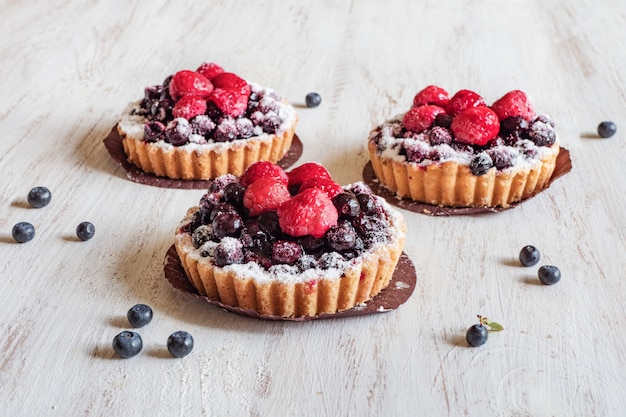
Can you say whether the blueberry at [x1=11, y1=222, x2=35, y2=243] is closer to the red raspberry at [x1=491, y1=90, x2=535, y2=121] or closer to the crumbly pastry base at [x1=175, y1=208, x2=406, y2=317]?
the crumbly pastry base at [x1=175, y1=208, x2=406, y2=317]

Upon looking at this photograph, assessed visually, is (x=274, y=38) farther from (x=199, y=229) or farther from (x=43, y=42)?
(x=199, y=229)

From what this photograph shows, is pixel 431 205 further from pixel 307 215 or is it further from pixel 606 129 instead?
pixel 606 129

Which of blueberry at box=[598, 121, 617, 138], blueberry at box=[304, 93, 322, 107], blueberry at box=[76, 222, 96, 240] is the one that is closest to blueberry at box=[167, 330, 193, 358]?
blueberry at box=[76, 222, 96, 240]

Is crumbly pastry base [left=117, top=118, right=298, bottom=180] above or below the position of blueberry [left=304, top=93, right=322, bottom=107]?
above

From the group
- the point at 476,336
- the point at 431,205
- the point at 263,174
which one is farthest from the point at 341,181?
the point at 476,336

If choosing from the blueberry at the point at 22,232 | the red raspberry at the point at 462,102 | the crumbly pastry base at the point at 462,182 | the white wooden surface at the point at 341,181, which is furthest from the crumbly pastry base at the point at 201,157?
the red raspberry at the point at 462,102

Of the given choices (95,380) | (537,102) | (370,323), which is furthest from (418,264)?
(537,102)
